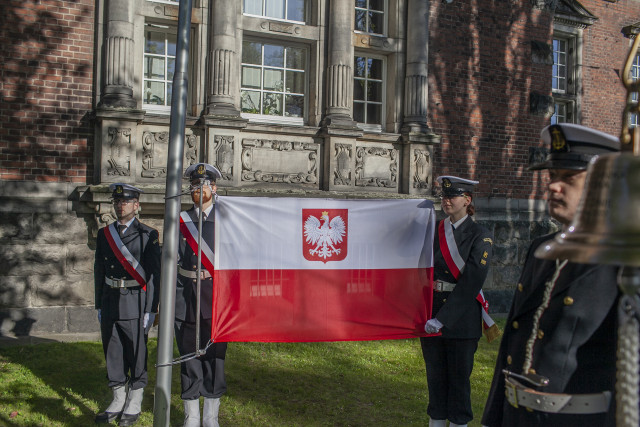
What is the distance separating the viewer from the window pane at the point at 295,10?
9750mm

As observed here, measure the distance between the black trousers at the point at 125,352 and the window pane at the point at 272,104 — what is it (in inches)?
197

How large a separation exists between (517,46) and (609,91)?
3.76m

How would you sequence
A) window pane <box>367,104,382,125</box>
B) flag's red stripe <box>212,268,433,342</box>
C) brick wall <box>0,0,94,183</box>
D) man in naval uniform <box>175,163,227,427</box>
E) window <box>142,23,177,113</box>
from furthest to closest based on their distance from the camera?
window pane <box>367,104,382,125</box> < window <box>142,23,177,113</box> < brick wall <box>0,0,94,183</box> < man in naval uniform <box>175,163,227,427</box> < flag's red stripe <box>212,268,433,342</box>

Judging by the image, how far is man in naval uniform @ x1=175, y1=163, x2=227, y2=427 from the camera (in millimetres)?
4984

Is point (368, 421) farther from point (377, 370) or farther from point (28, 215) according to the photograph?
point (28, 215)

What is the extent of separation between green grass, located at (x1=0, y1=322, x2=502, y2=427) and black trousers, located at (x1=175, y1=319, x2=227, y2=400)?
489 mm

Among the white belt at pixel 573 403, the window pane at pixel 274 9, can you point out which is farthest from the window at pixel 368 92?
the white belt at pixel 573 403

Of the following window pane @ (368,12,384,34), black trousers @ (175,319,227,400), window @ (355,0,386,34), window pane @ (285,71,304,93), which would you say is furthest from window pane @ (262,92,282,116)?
black trousers @ (175,319,227,400)

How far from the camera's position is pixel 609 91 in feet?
45.0

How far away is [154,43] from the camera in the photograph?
8.98 m

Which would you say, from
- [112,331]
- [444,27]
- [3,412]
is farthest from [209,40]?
[3,412]

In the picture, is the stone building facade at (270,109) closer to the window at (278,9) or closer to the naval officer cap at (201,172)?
the window at (278,9)

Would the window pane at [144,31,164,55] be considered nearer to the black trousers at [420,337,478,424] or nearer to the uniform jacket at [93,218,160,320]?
the uniform jacket at [93,218,160,320]

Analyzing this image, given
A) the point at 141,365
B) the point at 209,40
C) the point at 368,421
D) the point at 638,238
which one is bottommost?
the point at 368,421
